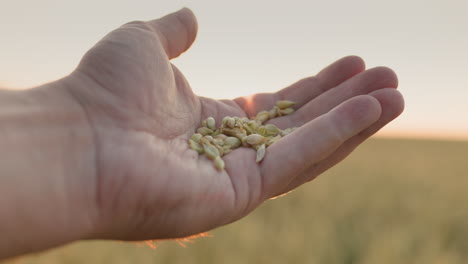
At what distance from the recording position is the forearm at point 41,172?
43.3 inches

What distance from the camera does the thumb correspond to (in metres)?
1.77

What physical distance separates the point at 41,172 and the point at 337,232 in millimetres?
A: 2338

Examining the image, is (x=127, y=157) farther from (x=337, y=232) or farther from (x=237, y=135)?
(x=337, y=232)

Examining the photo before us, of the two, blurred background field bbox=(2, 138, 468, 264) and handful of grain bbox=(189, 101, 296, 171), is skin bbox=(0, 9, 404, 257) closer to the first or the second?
handful of grain bbox=(189, 101, 296, 171)

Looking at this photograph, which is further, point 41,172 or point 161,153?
point 161,153

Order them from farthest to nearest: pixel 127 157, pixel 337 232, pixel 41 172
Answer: pixel 337 232, pixel 127 157, pixel 41 172

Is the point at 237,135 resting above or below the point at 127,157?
below

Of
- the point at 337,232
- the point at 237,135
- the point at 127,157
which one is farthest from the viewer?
the point at 337,232

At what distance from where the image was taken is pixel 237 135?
1771 millimetres

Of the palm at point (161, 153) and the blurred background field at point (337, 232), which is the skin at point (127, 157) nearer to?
the palm at point (161, 153)

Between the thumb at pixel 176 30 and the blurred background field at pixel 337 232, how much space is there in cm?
79

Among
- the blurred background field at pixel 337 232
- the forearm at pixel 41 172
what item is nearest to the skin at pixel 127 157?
the forearm at pixel 41 172

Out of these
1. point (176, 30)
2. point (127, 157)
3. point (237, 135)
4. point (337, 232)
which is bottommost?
point (337, 232)

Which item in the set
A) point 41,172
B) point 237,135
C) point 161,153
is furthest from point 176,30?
point 41,172
